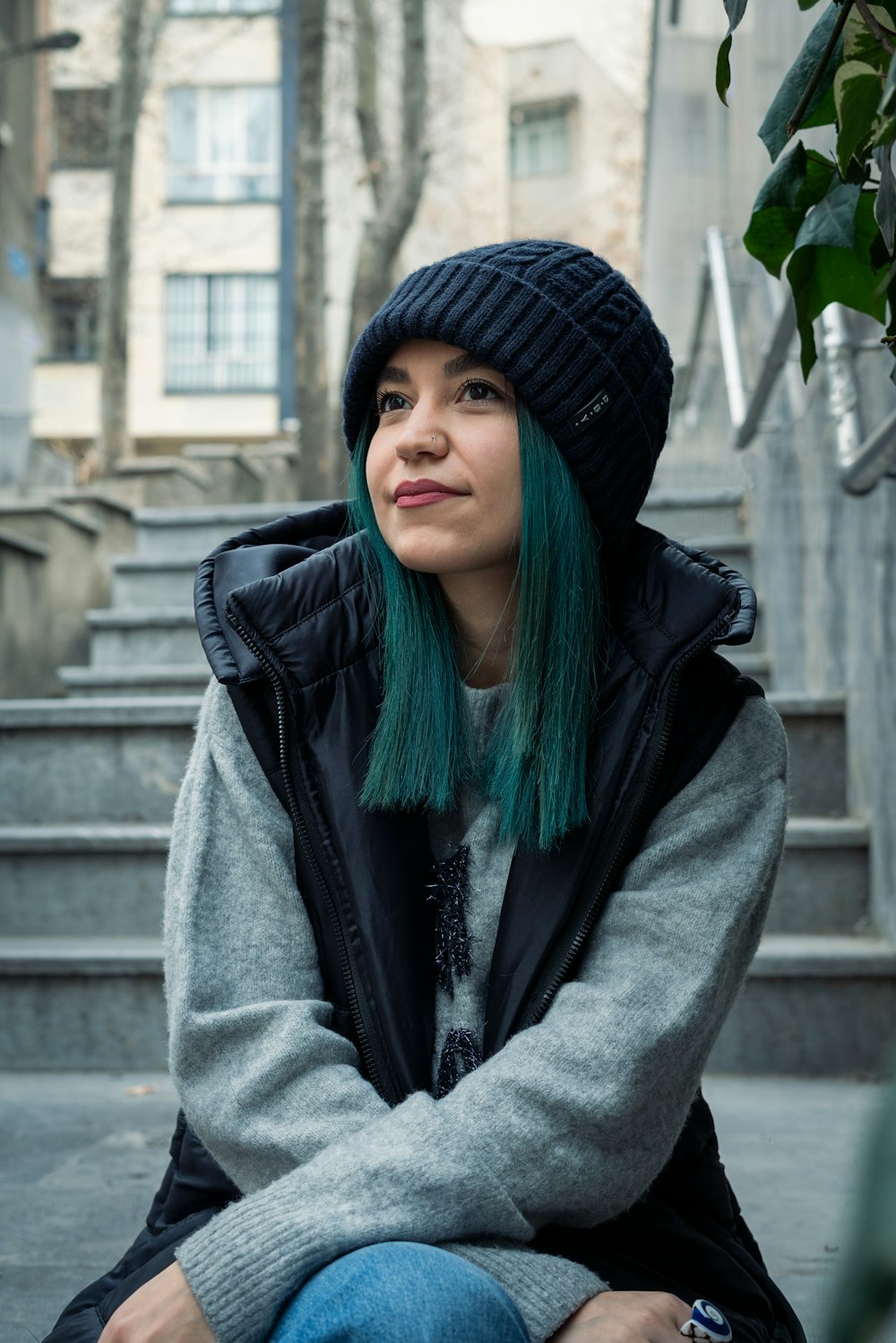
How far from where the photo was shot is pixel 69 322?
91.1ft

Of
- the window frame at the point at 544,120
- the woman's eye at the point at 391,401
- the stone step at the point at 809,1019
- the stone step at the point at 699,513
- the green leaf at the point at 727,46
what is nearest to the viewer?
the green leaf at the point at 727,46

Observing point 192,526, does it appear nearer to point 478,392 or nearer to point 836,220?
point 478,392

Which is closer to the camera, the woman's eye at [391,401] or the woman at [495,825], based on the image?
the woman at [495,825]

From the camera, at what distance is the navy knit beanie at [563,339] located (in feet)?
4.97

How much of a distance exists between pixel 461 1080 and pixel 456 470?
0.62m

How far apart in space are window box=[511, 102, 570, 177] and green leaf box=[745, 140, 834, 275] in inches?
1324

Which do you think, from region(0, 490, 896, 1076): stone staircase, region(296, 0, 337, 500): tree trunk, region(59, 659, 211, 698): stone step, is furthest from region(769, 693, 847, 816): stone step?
region(296, 0, 337, 500): tree trunk

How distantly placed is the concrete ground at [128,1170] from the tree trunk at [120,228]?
1153cm

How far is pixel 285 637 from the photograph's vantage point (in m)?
1.53

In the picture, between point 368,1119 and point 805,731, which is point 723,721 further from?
point 805,731

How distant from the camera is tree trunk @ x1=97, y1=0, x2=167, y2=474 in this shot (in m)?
14.0

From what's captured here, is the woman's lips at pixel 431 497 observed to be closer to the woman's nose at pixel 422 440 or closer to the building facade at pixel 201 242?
the woman's nose at pixel 422 440

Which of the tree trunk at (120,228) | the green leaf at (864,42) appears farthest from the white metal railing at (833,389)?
the tree trunk at (120,228)

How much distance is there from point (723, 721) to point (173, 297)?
89.2ft
